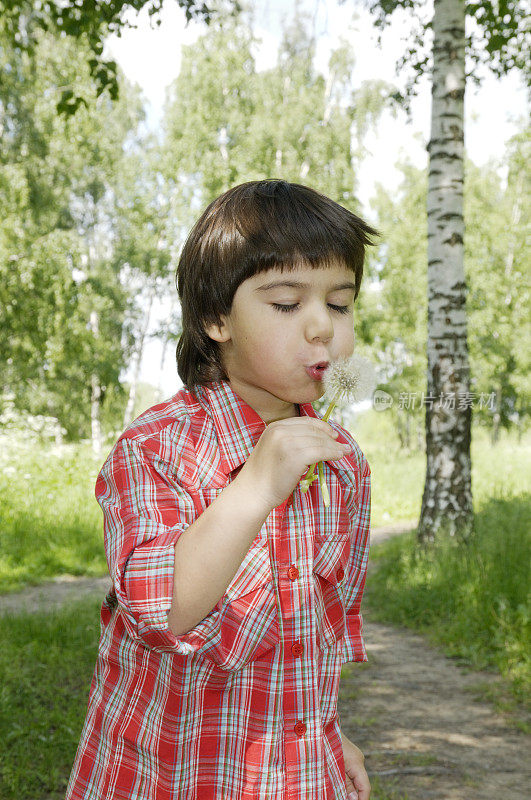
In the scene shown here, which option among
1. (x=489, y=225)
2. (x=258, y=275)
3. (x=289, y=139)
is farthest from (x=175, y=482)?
(x=489, y=225)

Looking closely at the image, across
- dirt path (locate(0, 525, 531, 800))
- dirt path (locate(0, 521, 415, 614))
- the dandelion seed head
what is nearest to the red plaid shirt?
the dandelion seed head

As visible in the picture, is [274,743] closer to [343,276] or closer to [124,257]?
[343,276]

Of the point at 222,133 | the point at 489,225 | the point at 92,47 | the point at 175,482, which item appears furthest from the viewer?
the point at 489,225

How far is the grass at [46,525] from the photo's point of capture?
255 inches

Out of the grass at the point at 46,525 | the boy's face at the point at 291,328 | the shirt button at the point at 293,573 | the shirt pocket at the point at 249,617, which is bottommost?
the grass at the point at 46,525

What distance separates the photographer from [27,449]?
37.4ft

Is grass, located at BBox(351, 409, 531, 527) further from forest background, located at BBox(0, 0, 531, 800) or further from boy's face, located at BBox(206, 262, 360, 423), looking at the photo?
boy's face, located at BBox(206, 262, 360, 423)

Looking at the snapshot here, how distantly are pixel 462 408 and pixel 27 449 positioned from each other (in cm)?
756

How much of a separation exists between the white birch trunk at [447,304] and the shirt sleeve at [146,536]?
5.15 m

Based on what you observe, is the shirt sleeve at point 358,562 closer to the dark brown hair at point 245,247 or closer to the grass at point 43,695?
the dark brown hair at point 245,247

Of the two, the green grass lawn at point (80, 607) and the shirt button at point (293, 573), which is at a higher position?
the shirt button at point (293, 573)

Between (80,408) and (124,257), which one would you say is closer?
(124,257)

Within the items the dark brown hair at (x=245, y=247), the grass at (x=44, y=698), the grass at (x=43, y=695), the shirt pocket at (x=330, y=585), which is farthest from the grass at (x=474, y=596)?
the dark brown hair at (x=245, y=247)

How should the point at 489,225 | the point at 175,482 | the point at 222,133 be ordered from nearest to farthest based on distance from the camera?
1. the point at 175,482
2. the point at 222,133
3. the point at 489,225
